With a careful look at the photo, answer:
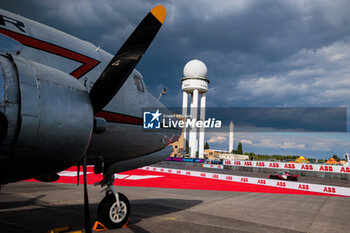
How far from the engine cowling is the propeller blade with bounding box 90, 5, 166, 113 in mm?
460

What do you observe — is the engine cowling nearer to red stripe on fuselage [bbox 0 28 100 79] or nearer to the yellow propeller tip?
red stripe on fuselage [bbox 0 28 100 79]

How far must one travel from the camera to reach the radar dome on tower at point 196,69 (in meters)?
86.2

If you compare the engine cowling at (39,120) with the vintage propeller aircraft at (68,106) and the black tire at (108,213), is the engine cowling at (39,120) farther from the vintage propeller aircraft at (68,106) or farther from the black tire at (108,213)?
the black tire at (108,213)

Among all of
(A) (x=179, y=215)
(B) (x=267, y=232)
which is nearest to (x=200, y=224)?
(A) (x=179, y=215)

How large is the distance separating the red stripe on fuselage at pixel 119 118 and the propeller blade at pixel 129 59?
1702 millimetres

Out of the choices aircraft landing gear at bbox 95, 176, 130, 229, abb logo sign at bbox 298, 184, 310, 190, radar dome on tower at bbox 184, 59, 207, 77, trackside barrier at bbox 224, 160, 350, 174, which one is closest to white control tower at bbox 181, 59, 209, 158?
radar dome on tower at bbox 184, 59, 207, 77

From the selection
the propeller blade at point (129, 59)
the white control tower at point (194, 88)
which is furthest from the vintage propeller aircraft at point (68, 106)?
the white control tower at point (194, 88)

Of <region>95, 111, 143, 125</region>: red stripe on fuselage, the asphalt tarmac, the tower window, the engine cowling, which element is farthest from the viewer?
the asphalt tarmac

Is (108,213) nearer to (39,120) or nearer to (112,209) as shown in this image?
(112,209)

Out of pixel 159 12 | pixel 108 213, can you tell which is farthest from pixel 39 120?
pixel 108 213

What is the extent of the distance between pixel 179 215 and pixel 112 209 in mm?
3384

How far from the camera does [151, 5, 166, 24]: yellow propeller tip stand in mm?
4922

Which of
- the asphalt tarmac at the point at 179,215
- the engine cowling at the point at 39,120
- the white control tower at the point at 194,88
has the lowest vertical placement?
the asphalt tarmac at the point at 179,215

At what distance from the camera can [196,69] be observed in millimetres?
86250
